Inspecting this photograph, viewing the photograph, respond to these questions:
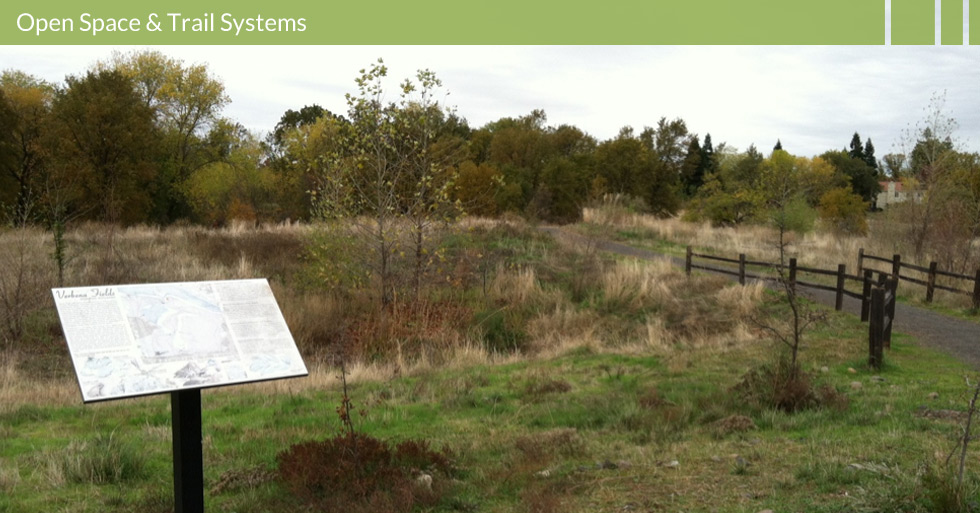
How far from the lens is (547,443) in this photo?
23.9ft

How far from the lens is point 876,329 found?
10727 mm

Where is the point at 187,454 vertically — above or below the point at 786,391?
above

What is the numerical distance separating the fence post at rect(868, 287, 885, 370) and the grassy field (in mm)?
284

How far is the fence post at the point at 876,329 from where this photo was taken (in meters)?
10.7

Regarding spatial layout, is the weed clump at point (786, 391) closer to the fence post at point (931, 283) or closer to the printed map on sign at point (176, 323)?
the printed map on sign at point (176, 323)

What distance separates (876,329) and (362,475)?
770cm

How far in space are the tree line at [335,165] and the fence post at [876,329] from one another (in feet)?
27.2

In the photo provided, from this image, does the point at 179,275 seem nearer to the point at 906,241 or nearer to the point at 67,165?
the point at 67,165

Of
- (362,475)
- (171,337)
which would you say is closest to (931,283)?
(362,475)

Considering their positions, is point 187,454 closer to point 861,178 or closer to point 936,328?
point 936,328

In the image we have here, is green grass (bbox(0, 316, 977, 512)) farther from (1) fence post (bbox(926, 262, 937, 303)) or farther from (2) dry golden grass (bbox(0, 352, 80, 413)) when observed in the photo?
(1) fence post (bbox(926, 262, 937, 303))

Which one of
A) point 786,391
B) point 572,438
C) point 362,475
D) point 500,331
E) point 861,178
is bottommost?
point 500,331

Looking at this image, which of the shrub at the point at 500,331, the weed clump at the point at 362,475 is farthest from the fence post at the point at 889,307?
the weed clump at the point at 362,475

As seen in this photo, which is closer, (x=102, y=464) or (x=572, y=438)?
(x=102, y=464)
